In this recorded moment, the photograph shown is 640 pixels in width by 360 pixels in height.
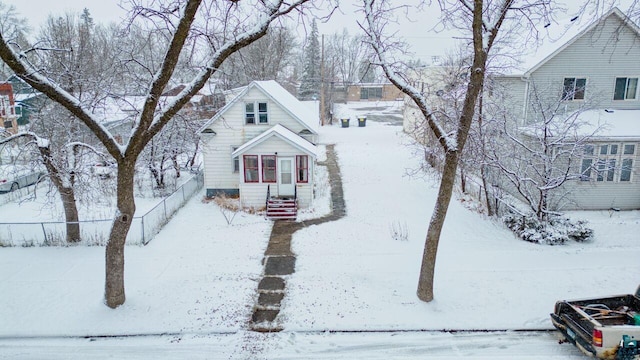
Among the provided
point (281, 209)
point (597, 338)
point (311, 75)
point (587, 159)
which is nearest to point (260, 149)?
point (281, 209)

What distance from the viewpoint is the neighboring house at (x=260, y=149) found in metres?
19.8

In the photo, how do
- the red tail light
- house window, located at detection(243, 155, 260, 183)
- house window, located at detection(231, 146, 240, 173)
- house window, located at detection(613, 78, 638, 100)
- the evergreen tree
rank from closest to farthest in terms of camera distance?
the red tail light
house window, located at detection(613, 78, 638, 100)
house window, located at detection(243, 155, 260, 183)
house window, located at detection(231, 146, 240, 173)
the evergreen tree

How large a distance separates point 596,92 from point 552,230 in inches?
323

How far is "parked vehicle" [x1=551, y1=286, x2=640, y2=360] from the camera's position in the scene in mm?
8211

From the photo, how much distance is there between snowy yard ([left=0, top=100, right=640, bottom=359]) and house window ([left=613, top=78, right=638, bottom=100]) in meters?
5.65

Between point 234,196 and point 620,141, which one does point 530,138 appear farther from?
point 234,196

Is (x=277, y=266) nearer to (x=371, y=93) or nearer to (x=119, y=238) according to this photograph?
(x=119, y=238)

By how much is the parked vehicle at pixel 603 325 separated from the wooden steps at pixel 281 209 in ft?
37.7

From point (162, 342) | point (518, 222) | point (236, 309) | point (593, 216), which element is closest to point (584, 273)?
point (518, 222)

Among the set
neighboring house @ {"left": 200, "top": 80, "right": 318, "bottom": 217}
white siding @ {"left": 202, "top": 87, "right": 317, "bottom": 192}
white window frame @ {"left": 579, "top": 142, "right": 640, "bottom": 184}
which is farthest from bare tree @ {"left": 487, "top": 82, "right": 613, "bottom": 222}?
white siding @ {"left": 202, "top": 87, "right": 317, "bottom": 192}

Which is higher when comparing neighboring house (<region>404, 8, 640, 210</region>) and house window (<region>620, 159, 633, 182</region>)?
neighboring house (<region>404, 8, 640, 210</region>)

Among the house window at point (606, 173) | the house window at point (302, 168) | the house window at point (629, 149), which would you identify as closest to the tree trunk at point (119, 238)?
the house window at point (302, 168)

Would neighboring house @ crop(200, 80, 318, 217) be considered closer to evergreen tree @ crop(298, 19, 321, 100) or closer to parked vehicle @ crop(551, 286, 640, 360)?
parked vehicle @ crop(551, 286, 640, 360)

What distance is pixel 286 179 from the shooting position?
20.4m
